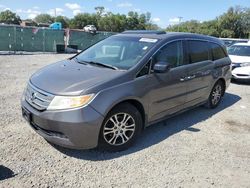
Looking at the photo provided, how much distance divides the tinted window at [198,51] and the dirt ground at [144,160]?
1274 mm

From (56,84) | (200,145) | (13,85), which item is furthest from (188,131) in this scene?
(13,85)

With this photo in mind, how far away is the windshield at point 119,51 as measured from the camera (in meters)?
4.62

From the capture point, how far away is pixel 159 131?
515cm

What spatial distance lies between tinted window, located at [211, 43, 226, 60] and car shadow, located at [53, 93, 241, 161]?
120 cm

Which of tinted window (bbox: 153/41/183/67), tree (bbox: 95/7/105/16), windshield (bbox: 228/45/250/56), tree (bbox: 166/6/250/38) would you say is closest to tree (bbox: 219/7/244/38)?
tree (bbox: 166/6/250/38)

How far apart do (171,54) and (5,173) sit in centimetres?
319

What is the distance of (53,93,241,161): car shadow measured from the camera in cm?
413

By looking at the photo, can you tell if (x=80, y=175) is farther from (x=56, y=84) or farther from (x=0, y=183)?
(x=56, y=84)

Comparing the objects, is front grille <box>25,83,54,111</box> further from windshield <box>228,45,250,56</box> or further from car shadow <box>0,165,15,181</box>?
windshield <box>228,45,250,56</box>

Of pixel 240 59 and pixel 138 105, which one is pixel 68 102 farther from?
pixel 240 59

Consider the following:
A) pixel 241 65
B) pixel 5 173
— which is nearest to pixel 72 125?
pixel 5 173

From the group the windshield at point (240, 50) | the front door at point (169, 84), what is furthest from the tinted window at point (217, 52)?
the windshield at point (240, 50)

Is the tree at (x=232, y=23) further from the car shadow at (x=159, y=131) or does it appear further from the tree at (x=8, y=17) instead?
the car shadow at (x=159, y=131)

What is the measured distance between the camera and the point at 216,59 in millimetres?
6594
